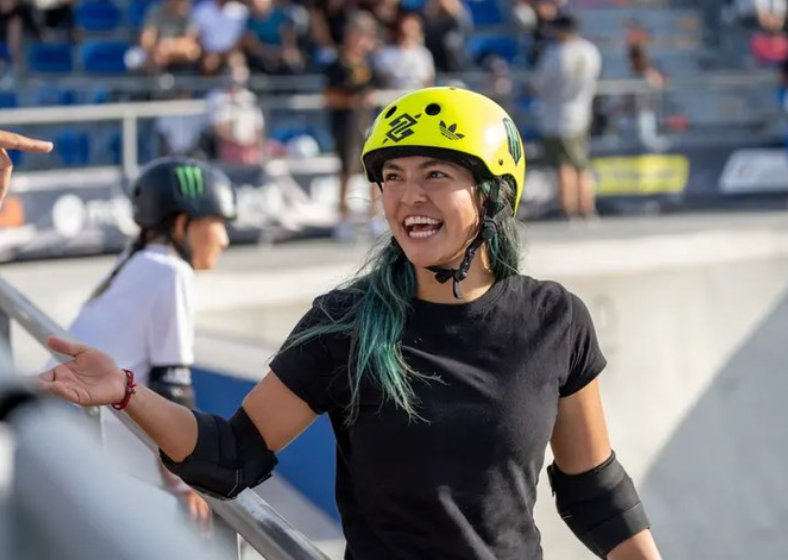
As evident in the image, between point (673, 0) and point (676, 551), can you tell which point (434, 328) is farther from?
point (673, 0)

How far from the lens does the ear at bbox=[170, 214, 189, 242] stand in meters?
4.66

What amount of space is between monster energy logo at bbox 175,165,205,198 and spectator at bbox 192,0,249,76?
7.98m

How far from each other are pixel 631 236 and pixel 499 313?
9724 mm

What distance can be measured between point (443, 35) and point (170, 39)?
104 inches

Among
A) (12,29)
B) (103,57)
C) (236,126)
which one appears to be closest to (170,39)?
(103,57)

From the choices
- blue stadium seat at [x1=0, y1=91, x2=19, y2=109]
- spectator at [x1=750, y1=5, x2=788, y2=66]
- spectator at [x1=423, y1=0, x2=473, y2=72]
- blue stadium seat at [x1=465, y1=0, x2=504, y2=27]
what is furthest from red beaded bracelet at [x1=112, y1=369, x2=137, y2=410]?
spectator at [x1=750, y1=5, x2=788, y2=66]

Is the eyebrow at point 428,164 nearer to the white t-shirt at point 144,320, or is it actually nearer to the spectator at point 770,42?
the white t-shirt at point 144,320

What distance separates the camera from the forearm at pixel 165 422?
2.53 m

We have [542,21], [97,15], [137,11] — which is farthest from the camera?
[542,21]

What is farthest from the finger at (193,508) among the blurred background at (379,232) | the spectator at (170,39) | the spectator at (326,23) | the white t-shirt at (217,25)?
the spectator at (326,23)

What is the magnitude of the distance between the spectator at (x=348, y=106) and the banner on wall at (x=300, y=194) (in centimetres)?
19

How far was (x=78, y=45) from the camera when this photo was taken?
14.0 metres

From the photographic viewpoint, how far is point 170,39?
1297 cm

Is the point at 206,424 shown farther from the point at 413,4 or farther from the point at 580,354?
the point at 413,4
